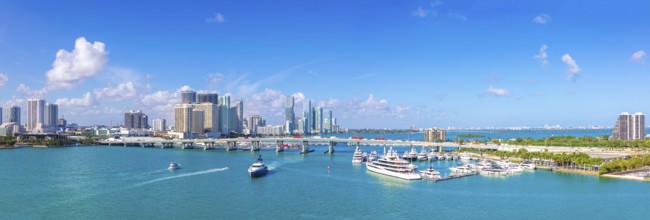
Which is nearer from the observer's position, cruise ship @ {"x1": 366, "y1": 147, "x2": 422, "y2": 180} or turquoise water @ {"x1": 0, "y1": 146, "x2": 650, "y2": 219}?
turquoise water @ {"x1": 0, "y1": 146, "x2": 650, "y2": 219}

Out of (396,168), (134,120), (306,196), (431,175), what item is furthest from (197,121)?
(306,196)

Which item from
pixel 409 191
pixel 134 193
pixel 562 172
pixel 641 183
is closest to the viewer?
pixel 134 193

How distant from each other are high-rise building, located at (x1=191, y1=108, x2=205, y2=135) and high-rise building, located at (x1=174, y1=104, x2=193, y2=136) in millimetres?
1761

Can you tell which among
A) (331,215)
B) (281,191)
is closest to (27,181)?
(281,191)

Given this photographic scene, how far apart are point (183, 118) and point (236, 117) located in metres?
34.8

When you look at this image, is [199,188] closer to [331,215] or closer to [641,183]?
[331,215]

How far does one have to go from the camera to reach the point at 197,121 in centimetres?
12500

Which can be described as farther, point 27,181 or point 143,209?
point 27,181

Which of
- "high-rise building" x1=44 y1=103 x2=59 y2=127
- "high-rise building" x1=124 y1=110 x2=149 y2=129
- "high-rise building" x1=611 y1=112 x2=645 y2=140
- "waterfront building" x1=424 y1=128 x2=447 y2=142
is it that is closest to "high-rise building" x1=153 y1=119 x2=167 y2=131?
"high-rise building" x1=124 y1=110 x2=149 y2=129

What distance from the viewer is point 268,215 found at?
78.0ft

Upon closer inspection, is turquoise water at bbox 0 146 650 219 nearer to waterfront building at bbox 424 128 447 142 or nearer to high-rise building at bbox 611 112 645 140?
waterfront building at bbox 424 128 447 142

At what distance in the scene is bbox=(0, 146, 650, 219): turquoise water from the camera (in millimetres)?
24312

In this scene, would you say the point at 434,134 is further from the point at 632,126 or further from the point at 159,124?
the point at 159,124

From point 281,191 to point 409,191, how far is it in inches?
313
